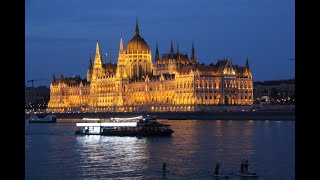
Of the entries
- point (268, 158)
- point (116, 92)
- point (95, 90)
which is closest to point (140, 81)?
point (116, 92)

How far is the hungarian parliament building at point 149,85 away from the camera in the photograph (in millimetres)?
117812

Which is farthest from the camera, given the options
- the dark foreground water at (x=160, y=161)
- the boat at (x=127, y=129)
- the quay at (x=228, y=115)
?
the quay at (x=228, y=115)

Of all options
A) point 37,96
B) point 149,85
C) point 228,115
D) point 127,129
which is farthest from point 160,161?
point 37,96

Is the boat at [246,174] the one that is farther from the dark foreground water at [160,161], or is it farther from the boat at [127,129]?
→ the boat at [127,129]

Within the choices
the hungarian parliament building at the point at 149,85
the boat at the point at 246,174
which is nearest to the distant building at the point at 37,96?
the hungarian parliament building at the point at 149,85

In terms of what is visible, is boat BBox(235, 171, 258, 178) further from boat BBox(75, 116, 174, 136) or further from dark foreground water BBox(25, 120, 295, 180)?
boat BBox(75, 116, 174, 136)

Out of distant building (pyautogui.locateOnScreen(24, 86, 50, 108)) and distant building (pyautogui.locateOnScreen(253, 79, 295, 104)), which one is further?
distant building (pyautogui.locateOnScreen(24, 86, 50, 108))

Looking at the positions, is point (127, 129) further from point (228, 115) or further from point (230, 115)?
point (230, 115)

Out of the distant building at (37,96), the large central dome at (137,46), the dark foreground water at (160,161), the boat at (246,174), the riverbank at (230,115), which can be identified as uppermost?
the large central dome at (137,46)

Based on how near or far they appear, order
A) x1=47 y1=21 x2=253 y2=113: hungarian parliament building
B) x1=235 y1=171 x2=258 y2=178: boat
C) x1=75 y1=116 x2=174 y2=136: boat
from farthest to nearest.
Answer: x1=47 y1=21 x2=253 y2=113: hungarian parliament building
x1=75 y1=116 x2=174 y2=136: boat
x1=235 y1=171 x2=258 y2=178: boat

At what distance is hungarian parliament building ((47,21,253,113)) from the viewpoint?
387 ft

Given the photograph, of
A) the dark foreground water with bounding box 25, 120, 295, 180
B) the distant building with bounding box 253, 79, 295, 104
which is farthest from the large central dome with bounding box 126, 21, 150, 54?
the dark foreground water with bounding box 25, 120, 295, 180
